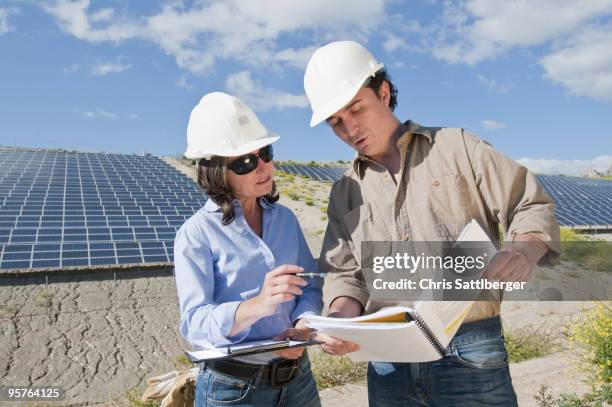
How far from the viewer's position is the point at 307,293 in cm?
257

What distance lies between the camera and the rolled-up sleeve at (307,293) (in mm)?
2465

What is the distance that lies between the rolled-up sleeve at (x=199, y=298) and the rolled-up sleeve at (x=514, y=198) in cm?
113

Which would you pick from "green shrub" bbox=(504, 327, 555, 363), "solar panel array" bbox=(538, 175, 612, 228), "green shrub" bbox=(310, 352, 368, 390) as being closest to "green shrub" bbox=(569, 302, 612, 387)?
"green shrub" bbox=(504, 327, 555, 363)

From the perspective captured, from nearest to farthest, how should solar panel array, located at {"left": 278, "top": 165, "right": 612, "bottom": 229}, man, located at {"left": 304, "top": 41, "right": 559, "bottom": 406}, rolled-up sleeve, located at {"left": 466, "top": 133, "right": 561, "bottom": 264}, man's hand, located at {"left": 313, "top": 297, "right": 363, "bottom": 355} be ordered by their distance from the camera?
1. rolled-up sleeve, located at {"left": 466, "top": 133, "right": 561, "bottom": 264}
2. man, located at {"left": 304, "top": 41, "right": 559, "bottom": 406}
3. man's hand, located at {"left": 313, "top": 297, "right": 363, "bottom": 355}
4. solar panel array, located at {"left": 278, "top": 165, "right": 612, "bottom": 229}

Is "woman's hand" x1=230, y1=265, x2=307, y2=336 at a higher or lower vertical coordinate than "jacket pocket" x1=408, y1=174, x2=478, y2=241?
lower

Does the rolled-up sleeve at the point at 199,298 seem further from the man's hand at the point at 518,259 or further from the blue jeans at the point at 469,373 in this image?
the man's hand at the point at 518,259

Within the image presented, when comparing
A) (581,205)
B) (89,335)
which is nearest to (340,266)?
(89,335)

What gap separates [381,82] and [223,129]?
0.77 metres

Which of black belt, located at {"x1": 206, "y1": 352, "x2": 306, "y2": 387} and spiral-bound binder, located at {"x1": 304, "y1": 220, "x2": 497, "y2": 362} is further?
black belt, located at {"x1": 206, "y1": 352, "x2": 306, "y2": 387}

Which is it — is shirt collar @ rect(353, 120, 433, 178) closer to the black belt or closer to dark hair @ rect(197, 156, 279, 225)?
dark hair @ rect(197, 156, 279, 225)

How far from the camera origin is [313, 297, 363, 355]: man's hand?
221 centimetres

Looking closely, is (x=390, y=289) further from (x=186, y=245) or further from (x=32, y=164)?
(x=32, y=164)

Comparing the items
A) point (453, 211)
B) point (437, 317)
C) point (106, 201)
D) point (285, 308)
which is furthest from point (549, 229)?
point (106, 201)

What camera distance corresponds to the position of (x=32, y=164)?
21.1m
